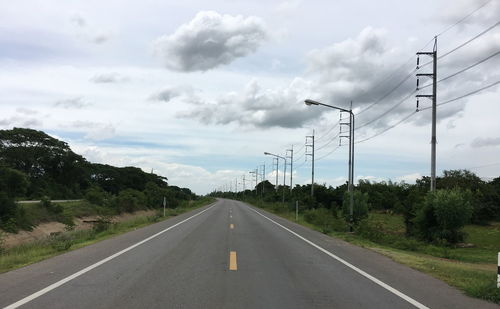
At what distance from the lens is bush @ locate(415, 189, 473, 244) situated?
25625 millimetres

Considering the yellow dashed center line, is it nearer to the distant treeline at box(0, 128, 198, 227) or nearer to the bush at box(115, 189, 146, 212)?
the distant treeline at box(0, 128, 198, 227)

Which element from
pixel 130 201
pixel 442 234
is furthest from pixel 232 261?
pixel 130 201

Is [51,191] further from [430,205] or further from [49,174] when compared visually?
[430,205]

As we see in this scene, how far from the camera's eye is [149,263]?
12.1m

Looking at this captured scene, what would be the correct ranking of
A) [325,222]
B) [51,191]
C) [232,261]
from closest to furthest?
[232,261] < [325,222] < [51,191]

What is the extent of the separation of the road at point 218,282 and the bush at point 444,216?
40.6ft

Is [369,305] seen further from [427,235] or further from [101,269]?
[427,235]

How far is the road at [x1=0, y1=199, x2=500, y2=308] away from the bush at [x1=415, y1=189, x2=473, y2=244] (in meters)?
12.4

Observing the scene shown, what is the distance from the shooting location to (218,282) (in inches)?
378

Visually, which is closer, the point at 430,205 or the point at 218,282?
the point at 218,282

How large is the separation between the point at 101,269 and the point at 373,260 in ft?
27.1

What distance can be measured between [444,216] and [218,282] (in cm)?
2007

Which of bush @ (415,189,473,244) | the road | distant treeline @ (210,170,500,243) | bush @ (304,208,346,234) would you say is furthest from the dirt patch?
bush @ (415,189,473,244)

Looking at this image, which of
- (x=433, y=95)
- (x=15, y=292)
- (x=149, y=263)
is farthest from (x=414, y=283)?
(x=433, y=95)
